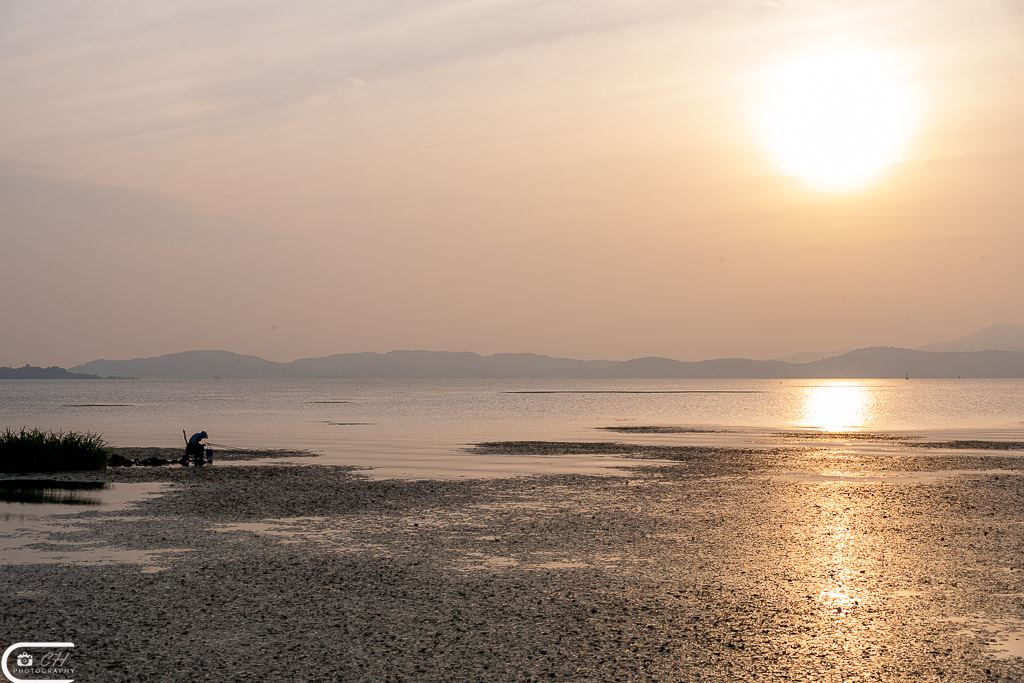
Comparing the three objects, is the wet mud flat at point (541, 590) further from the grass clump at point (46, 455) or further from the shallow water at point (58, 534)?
the grass clump at point (46, 455)

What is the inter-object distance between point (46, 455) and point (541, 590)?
96.5ft

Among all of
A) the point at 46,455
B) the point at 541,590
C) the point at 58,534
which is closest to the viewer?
the point at 541,590

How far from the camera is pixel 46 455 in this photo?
38062mm

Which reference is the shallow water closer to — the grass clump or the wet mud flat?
the wet mud flat

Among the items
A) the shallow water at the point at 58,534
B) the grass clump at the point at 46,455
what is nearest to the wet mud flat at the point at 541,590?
the shallow water at the point at 58,534

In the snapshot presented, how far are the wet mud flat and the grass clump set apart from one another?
13.3 metres

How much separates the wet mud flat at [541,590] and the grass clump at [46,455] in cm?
1332

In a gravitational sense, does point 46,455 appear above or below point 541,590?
above

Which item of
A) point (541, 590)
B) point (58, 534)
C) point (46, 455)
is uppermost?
point (46, 455)

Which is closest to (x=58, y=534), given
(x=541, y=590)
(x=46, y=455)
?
(x=541, y=590)

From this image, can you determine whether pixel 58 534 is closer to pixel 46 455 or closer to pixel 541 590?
pixel 541 590

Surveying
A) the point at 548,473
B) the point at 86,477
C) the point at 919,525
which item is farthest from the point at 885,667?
the point at 86,477

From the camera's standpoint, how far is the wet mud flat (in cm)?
1152

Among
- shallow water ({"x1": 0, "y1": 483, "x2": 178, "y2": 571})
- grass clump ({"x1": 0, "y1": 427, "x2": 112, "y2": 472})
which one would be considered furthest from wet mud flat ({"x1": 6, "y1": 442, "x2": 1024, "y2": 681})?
grass clump ({"x1": 0, "y1": 427, "x2": 112, "y2": 472})
